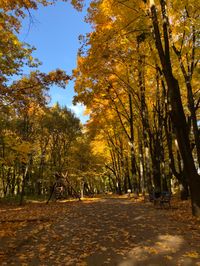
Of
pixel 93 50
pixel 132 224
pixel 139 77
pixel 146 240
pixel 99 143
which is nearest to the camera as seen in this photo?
pixel 146 240

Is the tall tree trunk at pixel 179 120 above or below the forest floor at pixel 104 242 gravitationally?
above

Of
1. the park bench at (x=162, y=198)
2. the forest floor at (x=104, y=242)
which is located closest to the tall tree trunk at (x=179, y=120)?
the forest floor at (x=104, y=242)

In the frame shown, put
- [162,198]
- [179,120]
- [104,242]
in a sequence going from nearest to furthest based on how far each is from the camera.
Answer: [104,242] → [179,120] → [162,198]

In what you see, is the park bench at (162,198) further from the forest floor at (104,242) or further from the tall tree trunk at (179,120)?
the tall tree trunk at (179,120)

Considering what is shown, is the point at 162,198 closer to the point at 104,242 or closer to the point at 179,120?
the point at 179,120

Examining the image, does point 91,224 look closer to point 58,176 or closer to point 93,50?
point 93,50

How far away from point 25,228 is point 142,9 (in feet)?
34.7

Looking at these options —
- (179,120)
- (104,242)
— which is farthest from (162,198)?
(104,242)

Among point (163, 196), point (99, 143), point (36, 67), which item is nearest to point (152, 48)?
point (36, 67)

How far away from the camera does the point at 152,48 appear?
15672mm

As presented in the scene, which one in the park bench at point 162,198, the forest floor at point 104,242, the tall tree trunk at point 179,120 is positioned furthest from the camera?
the park bench at point 162,198

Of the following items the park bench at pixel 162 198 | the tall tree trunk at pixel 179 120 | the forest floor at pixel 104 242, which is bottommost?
the forest floor at pixel 104 242

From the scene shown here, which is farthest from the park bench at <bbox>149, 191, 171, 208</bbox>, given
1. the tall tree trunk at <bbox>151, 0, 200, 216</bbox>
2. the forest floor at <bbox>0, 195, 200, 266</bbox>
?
the tall tree trunk at <bbox>151, 0, 200, 216</bbox>

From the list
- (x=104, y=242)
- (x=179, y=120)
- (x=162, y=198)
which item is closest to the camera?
(x=104, y=242)
